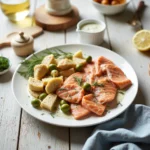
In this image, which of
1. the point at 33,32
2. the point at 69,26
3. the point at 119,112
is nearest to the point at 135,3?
the point at 69,26

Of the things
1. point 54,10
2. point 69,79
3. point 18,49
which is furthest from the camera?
point 54,10

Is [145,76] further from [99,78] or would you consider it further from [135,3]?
[135,3]

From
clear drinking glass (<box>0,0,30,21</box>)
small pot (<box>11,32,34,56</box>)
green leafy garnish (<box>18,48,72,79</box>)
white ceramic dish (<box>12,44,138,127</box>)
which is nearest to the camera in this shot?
white ceramic dish (<box>12,44,138,127</box>)

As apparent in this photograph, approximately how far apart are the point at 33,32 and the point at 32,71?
429mm

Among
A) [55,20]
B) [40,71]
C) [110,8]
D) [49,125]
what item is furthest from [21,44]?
[110,8]

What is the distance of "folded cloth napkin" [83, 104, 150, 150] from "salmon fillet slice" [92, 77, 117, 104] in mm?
94

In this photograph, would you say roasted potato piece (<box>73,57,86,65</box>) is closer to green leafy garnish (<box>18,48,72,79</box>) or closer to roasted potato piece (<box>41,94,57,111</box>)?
green leafy garnish (<box>18,48,72,79</box>)

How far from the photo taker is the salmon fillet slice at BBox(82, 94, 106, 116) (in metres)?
1.16

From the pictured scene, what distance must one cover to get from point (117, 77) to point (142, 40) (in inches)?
15.4

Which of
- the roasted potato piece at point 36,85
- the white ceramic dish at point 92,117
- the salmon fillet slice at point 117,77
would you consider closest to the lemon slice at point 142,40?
the white ceramic dish at point 92,117

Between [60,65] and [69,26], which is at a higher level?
[60,65]

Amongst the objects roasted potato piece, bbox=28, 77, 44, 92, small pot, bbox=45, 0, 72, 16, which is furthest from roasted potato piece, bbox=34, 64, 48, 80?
small pot, bbox=45, 0, 72, 16

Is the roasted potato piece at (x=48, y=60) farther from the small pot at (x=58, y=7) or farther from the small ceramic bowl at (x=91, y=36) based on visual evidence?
the small pot at (x=58, y=7)

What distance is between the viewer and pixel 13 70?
4.89 feet
